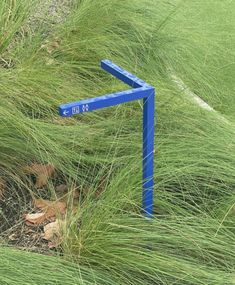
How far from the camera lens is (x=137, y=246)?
1920 mm

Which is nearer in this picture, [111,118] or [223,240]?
[223,240]

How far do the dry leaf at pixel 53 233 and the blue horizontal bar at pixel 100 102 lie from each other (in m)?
0.47

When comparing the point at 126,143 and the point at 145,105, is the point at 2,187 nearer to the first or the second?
the point at 126,143

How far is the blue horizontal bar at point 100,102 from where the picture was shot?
5.72 feet

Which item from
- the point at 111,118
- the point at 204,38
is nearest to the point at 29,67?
the point at 111,118

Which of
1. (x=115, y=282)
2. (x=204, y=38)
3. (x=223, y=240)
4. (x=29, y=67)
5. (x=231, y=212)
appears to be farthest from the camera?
(x=204, y=38)

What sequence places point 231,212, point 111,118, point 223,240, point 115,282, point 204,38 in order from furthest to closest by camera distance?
point 204,38, point 111,118, point 231,212, point 223,240, point 115,282

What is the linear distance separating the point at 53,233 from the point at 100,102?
1.81ft

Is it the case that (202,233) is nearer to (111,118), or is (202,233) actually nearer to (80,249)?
(80,249)

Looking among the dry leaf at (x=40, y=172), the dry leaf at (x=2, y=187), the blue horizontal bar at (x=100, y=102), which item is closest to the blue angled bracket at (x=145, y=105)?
the blue horizontal bar at (x=100, y=102)

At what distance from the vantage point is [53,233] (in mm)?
2115

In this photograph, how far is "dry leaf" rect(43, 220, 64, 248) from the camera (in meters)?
2.05

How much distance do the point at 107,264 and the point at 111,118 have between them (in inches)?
30.6

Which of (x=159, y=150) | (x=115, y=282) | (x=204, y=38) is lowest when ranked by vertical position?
(x=115, y=282)
